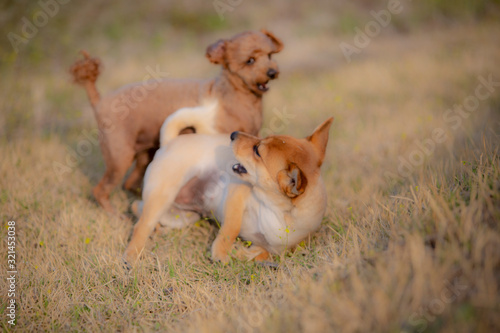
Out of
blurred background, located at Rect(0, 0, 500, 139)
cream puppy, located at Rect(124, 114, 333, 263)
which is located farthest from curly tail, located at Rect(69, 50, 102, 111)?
cream puppy, located at Rect(124, 114, 333, 263)

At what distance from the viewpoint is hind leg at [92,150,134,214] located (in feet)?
12.3

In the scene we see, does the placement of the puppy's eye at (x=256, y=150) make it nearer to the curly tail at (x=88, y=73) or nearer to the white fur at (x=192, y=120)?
the white fur at (x=192, y=120)

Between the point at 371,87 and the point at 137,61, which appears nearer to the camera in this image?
the point at 371,87

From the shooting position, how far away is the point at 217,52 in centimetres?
378

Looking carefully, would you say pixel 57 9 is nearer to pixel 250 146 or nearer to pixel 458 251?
pixel 250 146

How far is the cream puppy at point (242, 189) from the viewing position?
2.69 m

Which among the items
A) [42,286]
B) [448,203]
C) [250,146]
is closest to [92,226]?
[42,286]

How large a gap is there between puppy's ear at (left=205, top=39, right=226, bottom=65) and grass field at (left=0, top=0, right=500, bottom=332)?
1.63 m

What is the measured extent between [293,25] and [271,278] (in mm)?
13178

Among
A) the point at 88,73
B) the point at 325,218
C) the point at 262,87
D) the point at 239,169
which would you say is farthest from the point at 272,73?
the point at 88,73

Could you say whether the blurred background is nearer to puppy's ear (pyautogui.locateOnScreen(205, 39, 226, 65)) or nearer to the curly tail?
the curly tail

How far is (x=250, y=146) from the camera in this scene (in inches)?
113

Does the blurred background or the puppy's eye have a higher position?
the puppy's eye

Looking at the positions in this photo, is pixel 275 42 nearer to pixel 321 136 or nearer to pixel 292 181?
pixel 321 136
